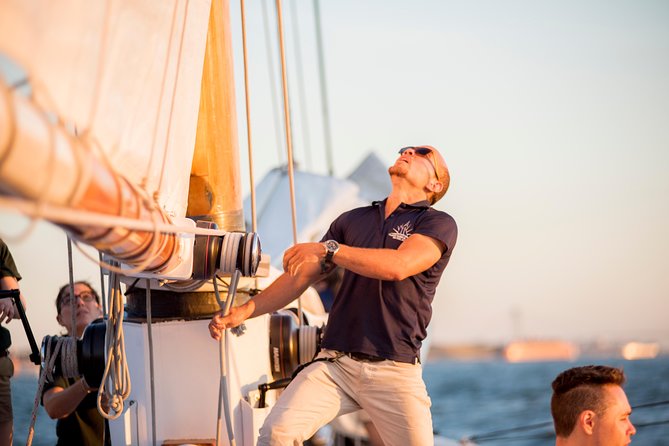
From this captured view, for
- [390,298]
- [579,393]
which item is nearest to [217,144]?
[390,298]

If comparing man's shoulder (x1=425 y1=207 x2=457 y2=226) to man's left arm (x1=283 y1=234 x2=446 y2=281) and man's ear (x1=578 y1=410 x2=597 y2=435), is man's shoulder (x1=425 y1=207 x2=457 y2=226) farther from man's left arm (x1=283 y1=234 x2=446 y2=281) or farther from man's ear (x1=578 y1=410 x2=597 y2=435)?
man's ear (x1=578 y1=410 x2=597 y2=435)

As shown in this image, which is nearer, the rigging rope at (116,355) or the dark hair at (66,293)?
the rigging rope at (116,355)

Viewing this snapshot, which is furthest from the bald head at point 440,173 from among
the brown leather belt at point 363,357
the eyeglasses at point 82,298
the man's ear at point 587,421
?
the eyeglasses at point 82,298

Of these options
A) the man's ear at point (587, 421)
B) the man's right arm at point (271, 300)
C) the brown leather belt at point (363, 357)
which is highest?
the man's right arm at point (271, 300)

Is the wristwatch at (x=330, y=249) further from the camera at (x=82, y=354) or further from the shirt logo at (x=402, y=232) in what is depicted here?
the camera at (x=82, y=354)

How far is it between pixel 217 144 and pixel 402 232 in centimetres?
112

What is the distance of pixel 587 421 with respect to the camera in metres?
3.97

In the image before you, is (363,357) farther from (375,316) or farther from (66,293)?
(66,293)

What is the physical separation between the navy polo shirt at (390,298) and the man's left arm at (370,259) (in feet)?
0.56

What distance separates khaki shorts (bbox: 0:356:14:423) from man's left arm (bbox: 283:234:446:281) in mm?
1785

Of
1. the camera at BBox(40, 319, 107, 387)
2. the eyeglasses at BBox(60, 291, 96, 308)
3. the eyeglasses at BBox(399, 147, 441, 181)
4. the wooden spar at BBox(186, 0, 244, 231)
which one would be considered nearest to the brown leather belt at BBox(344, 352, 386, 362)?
the eyeglasses at BBox(399, 147, 441, 181)

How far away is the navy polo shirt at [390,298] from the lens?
14.9 ft

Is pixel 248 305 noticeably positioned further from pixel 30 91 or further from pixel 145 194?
pixel 30 91

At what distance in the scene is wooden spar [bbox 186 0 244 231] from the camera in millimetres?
5219
